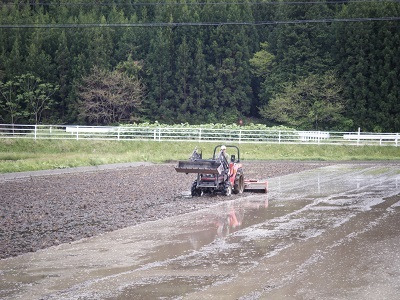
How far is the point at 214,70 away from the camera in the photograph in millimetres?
79000

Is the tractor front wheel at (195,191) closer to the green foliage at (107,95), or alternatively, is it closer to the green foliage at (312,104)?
the green foliage at (312,104)

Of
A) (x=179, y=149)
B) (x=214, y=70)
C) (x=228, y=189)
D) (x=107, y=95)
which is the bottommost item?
(x=179, y=149)

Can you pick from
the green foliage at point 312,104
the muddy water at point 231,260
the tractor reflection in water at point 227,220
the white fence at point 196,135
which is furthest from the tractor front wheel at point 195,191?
the green foliage at point 312,104

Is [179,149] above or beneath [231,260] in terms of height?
beneath

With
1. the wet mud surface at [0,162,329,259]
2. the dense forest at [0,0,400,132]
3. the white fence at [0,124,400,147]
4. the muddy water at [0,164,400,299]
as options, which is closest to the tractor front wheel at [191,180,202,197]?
the wet mud surface at [0,162,329,259]

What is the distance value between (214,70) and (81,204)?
194 ft

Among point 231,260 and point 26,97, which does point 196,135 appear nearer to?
point 26,97

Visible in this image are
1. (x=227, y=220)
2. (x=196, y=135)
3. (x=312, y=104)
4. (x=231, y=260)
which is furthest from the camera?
(x=312, y=104)

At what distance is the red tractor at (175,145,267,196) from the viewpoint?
22.4m

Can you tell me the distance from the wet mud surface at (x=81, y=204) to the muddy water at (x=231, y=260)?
80 centimetres

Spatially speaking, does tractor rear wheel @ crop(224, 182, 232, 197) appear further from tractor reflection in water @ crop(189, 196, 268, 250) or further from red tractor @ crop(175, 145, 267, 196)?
tractor reflection in water @ crop(189, 196, 268, 250)

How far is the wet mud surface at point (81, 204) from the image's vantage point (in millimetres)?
15594

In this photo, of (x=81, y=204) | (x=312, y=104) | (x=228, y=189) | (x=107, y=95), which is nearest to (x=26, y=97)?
(x=107, y=95)

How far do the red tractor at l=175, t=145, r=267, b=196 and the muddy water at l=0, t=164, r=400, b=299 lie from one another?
255cm
